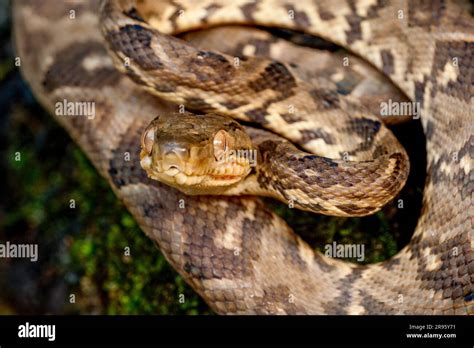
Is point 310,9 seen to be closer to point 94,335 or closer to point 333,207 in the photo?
point 333,207

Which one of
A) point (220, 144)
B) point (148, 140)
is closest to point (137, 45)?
point (148, 140)

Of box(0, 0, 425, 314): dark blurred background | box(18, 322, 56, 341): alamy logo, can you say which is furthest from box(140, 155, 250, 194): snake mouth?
box(18, 322, 56, 341): alamy logo

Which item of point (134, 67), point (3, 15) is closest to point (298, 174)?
point (134, 67)

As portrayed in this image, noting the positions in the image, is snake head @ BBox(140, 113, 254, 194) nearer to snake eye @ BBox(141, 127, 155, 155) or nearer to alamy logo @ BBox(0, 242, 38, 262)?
snake eye @ BBox(141, 127, 155, 155)

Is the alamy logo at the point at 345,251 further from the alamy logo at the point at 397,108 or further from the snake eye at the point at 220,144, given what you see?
the snake eye at the point at 220,144

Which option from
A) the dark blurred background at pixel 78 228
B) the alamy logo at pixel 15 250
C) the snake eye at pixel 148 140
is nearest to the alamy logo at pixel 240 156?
the snake eye at pixel 148 140

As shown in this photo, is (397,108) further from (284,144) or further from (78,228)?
(78,228)
